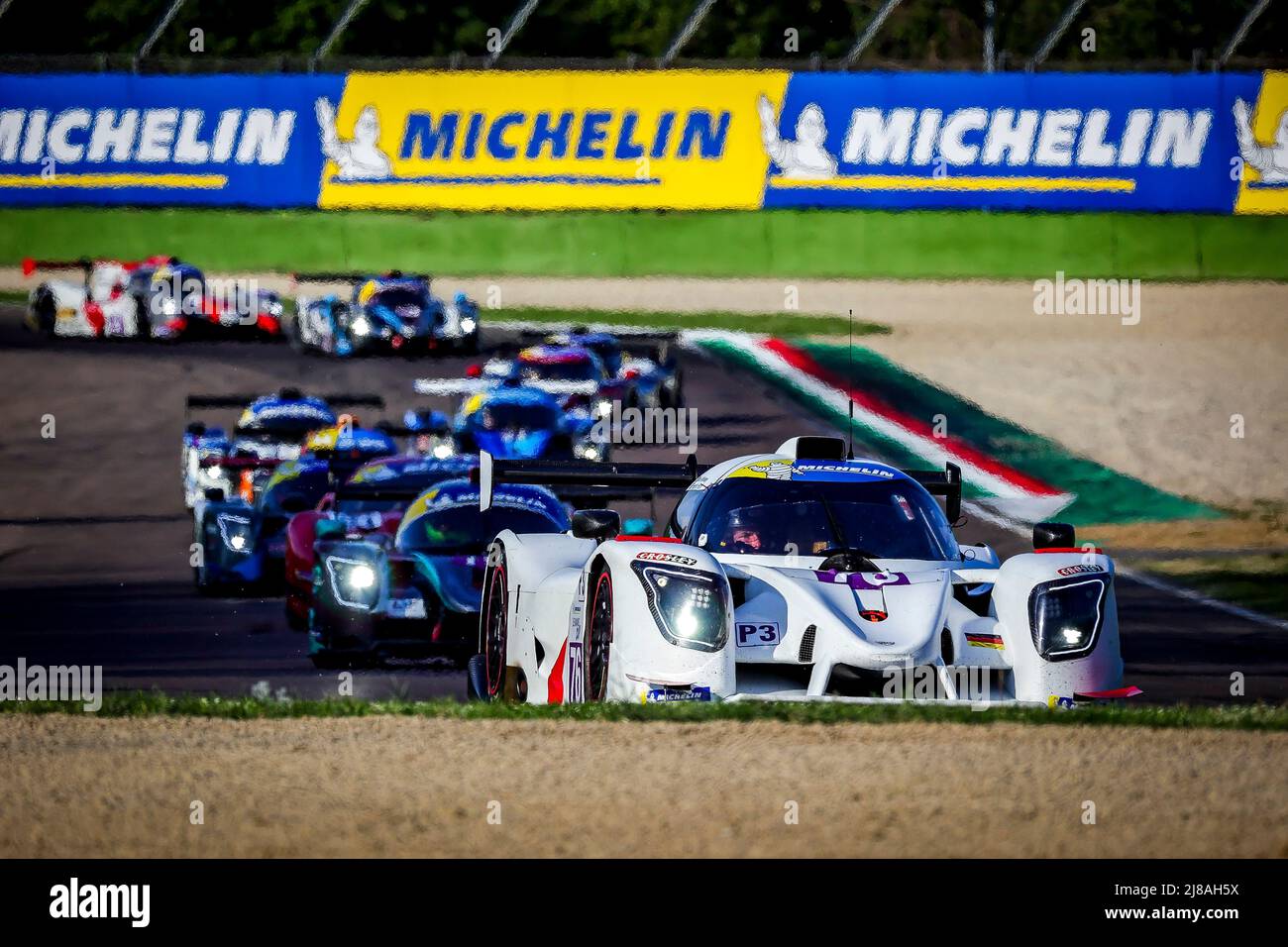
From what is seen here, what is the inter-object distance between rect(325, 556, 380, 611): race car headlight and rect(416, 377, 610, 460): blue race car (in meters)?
7.90

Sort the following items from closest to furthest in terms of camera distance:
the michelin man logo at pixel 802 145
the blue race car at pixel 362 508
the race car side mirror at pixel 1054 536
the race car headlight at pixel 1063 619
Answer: the race car headlight at pixel 1063 619 < the race car side mirror at pixel 1054 536 < the blue race car at pixel 362 508 < the michelin man logo at pixel 802 145

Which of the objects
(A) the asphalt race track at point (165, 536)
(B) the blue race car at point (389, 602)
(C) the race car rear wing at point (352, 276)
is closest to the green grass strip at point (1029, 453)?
(A) the asphalt race track at point (165, 536)

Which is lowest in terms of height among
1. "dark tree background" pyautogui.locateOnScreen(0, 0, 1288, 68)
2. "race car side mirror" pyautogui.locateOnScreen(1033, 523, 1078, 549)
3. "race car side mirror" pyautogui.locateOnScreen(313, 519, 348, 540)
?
"race car side mirror" pyautogui.locateOnScreen(1033, 523, 1078, 549)

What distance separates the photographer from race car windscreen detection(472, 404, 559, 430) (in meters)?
22.2

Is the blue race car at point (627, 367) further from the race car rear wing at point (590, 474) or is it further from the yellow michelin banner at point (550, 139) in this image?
the race car rear wing at point (590, 474)

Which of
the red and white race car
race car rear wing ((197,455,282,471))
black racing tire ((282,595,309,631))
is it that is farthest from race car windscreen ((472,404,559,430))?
the red and white race car

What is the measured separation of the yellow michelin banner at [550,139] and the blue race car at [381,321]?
140 inches

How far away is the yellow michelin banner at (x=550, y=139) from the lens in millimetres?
33719

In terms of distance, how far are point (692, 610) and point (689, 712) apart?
1.41 ft

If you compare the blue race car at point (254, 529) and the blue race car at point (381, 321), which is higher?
the blue race car at point (381, 321)

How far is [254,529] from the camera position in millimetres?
16891

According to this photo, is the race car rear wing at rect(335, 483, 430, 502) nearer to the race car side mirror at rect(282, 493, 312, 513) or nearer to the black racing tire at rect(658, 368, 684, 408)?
the race car side mirror at rect(282, 493, 312, 513)

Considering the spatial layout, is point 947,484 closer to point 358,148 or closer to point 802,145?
point 802,145
